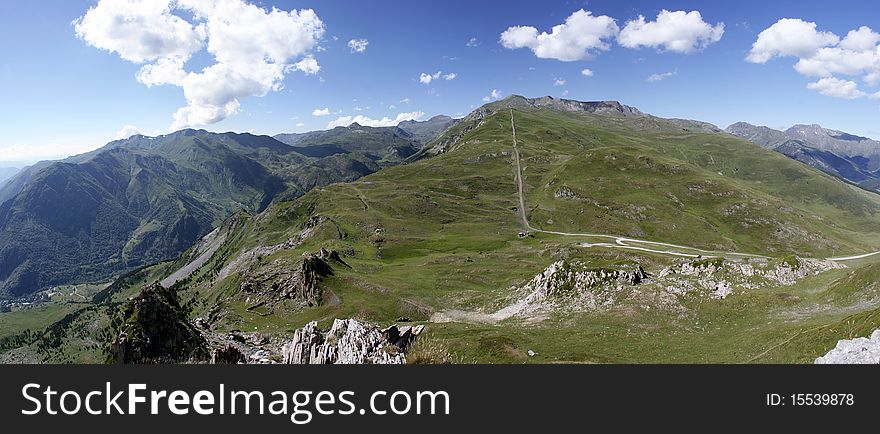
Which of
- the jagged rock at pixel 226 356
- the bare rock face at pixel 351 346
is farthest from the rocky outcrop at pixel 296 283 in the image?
the bare rock face at pixel 351 346

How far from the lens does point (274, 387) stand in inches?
660

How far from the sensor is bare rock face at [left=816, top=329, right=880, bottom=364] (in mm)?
25239

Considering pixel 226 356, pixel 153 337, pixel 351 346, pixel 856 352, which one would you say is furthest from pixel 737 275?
pixel 153 337

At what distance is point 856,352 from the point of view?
26.6 m

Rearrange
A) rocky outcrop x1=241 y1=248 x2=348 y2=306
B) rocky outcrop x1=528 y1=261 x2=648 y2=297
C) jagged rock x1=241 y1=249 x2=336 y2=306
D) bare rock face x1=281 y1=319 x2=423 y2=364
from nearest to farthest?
bare rock face x1=281 y1=319 x2=423 y2=364
rocky outcrop x1=528 y1=261 x2=648 y2=297
jagged rock x1=241 y1=249 x2=336 y2=306
rocky outcrop x1=241 y1=248 x2=348 y2=306

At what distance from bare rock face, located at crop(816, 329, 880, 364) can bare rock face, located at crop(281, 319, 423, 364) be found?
28.0 meters

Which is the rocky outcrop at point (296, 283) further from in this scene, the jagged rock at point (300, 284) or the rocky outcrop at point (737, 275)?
the rocky outcrop at point (737, 275)

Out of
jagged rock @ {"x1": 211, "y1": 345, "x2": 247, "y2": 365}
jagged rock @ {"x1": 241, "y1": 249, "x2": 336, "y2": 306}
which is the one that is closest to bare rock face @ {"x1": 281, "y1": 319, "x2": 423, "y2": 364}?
jagged rock @ {"x1": 211, "y1": 345, "x2": 247, "y2": 365}

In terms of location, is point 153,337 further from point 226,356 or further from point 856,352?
point 856,352

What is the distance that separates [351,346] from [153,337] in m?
25.8

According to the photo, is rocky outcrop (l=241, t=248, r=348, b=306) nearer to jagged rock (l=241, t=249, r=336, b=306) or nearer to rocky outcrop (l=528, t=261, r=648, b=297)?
jagged rock (l=241, t=249, r=336, b=306)

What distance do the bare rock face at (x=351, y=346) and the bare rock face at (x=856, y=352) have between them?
91.9 ft

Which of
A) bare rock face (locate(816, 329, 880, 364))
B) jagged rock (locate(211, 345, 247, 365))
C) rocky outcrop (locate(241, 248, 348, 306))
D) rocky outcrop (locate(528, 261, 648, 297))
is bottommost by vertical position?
rocky outcrop (locate(241, 248, 348, 306))

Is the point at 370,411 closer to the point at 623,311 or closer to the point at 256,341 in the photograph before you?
the point at 623,311
